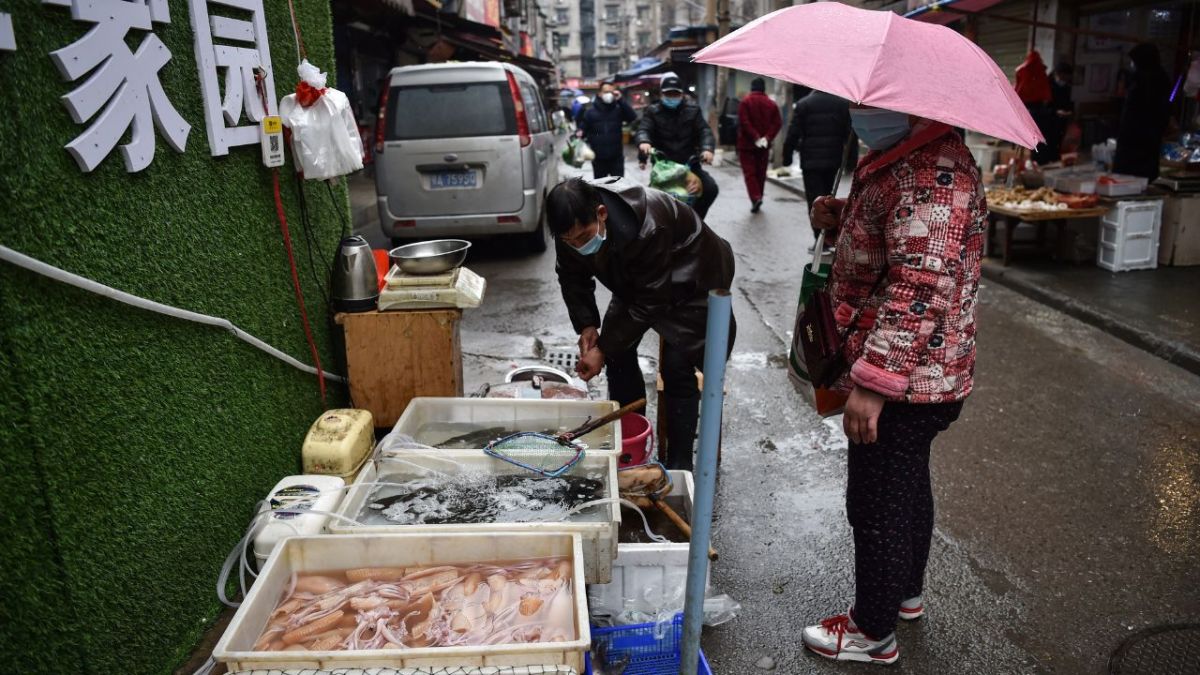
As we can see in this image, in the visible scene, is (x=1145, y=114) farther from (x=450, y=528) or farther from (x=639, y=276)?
(x=450, y=528)

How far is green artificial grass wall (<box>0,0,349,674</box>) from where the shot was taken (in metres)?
2.10

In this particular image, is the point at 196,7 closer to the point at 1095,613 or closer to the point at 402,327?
the point at 402,327

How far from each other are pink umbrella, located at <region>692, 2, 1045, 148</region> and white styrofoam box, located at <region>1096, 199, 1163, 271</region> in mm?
6962

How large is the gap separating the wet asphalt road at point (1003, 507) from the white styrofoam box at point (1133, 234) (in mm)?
1977

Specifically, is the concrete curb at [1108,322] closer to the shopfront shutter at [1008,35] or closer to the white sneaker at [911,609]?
the white sneaker at [911,609]

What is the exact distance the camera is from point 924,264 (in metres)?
2.31

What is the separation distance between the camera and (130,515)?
8.15 feet

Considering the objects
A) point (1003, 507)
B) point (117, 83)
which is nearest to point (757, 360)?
point (1003, 507)

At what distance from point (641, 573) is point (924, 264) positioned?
1513 millimetres

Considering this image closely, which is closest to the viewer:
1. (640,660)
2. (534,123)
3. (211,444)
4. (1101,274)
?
Answer: (640,660)

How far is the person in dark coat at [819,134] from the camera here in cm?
969

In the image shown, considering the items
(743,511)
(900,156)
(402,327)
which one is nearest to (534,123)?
(402,327)

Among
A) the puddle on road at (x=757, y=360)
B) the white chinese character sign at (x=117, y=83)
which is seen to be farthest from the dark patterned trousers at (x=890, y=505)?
the puddle on road at (x=757, y=360)

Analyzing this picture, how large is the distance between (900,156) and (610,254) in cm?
135
